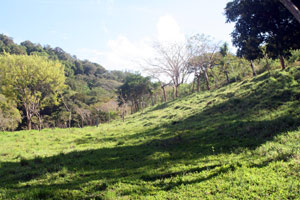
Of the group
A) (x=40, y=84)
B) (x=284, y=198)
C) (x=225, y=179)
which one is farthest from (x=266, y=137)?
(x=40, y=84)

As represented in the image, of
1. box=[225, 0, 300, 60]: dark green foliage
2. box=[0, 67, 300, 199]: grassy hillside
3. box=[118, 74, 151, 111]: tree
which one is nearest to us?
box=[0, 67, 300, 199]: grassy hillside

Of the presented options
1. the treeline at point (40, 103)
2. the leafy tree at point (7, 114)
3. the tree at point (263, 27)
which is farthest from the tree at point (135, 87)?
the tree at point (263, 27)

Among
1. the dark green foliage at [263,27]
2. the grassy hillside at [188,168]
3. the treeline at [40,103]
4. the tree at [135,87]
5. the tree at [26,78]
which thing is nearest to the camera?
the grassy hillside at [188,168]

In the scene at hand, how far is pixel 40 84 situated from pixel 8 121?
334 inches

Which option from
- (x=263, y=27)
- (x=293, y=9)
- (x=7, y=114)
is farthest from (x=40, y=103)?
(x=293, y=9)

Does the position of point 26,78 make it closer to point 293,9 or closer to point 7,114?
point 7,114

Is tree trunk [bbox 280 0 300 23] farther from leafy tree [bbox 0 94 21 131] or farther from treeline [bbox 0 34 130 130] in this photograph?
leafy tree [bbox 0 94 21 131]

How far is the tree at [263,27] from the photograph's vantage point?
1200cm

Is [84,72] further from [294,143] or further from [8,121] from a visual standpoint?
[294,143]

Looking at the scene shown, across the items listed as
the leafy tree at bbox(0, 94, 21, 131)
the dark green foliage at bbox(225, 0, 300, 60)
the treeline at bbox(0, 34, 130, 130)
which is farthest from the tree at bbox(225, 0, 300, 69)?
the leafy tree at bbox(0, 94, 21, 131)

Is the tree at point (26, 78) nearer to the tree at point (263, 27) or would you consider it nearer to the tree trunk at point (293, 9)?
the tree at point (263, 27)

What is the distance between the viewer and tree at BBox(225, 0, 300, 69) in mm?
12000

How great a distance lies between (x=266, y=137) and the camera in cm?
767

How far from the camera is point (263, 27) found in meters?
13.1
